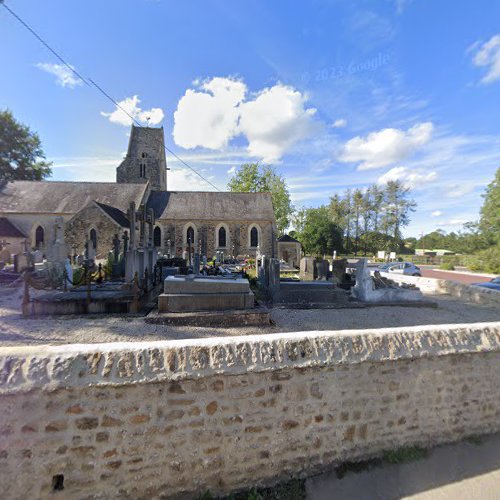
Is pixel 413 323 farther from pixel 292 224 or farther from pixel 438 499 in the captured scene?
pixel 292 224

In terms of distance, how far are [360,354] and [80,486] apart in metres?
2.46

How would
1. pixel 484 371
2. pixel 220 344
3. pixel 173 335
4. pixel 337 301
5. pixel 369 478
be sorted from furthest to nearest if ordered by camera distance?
pixel 337 301 → pixel 173 335 → pixel 484 371 → pixel 369 478 → pixel 220 344

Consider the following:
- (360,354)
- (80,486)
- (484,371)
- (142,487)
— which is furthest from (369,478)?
(80,486)

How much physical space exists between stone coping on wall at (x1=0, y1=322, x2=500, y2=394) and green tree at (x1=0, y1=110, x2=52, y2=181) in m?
38.3

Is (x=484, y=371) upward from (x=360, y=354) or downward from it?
downward

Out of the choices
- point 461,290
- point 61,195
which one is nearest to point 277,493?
point 461,290

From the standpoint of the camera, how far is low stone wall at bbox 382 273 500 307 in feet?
26.6

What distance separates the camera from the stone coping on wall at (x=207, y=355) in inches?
73.8

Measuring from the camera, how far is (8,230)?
2241 centimetres

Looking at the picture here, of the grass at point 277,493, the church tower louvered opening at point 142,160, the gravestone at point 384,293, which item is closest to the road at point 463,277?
the gravestone at point 384,293

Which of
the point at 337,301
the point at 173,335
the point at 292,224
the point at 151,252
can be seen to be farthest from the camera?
the point at 292,224

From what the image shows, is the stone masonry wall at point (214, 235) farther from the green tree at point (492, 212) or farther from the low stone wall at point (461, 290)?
the green tree at point (492, 212)

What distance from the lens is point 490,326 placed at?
2.98m

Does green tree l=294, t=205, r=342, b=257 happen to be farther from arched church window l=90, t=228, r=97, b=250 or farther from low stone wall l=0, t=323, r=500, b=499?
low stone wall l=0, t=323, r=500, b=499
